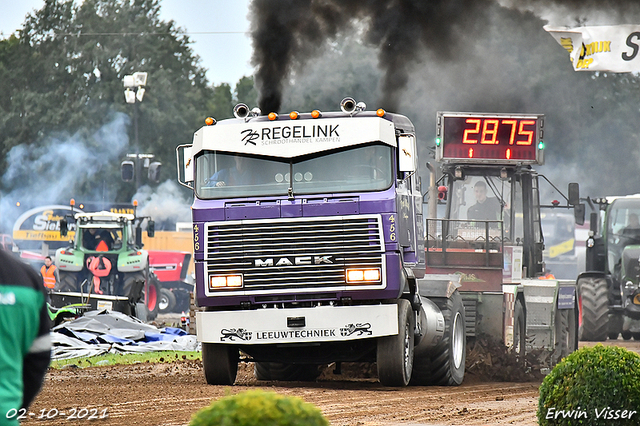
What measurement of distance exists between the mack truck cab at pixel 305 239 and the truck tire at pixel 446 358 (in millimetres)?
995

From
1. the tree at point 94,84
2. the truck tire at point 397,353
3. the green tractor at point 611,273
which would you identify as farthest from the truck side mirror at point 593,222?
the tree at point 94,84

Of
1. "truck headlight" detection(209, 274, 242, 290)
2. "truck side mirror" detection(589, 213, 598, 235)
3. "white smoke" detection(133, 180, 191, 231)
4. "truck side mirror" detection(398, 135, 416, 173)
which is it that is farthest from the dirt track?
"white smoke" detection(133, 180, 191, 231)

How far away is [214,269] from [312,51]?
23.4ft

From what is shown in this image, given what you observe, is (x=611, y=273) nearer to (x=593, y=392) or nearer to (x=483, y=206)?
(x=483, y=206)

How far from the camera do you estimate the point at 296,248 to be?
11234 mm

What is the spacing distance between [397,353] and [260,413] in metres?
8.38

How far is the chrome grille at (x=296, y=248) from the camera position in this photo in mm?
11164

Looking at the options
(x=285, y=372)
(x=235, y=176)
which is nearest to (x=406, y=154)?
(x=235, y=176)

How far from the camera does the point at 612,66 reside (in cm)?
1298

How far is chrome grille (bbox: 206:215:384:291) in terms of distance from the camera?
11.2m

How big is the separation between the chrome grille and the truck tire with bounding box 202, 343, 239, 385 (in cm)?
100

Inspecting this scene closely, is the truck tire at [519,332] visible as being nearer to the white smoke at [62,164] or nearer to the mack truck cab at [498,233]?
the mack truck cab at [498,233]

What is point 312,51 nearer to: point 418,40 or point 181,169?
point 418,40

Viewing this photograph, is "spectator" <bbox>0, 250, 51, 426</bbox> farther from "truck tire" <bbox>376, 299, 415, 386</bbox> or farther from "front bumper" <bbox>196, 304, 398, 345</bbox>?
"truck tire" <bbox>376, 299, 415, 386</bbox>
